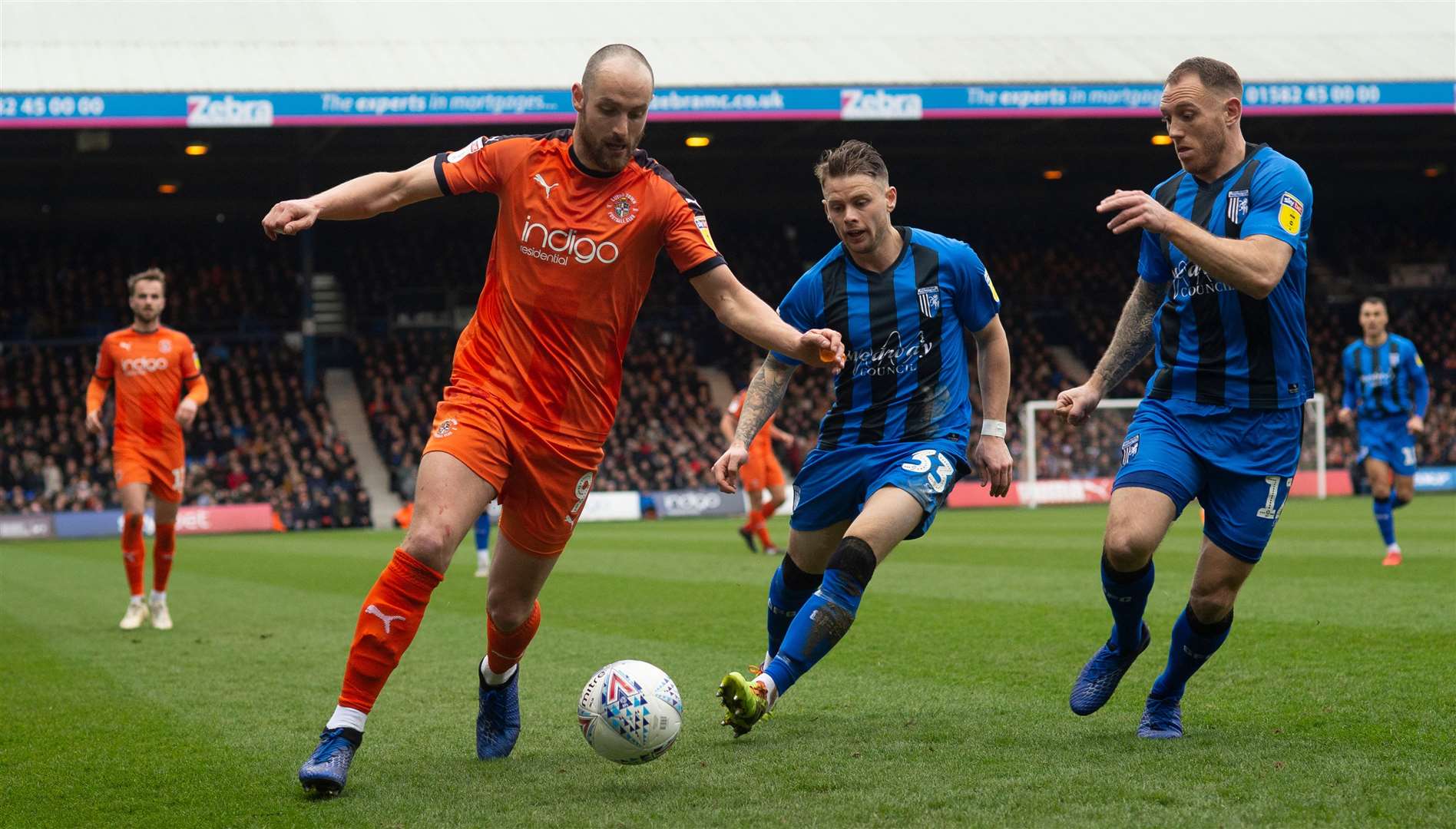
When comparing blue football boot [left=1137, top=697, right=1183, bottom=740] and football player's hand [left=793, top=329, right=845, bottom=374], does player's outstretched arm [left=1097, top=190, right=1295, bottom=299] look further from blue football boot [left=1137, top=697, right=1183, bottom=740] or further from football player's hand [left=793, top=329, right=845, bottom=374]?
blue football boot [left=1137, top=697, right=1183, bottom=740]

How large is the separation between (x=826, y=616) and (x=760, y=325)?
1111 mm

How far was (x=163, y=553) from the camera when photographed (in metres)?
10.6

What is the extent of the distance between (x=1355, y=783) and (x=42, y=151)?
111 feet

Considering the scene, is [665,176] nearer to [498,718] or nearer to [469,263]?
[498,718]

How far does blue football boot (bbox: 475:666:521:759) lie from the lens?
529 cm

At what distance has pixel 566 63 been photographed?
94.7 ft

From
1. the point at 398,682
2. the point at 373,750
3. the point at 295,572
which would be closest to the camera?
the point at 373,750

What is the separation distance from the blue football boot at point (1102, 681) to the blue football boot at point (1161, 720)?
18cm

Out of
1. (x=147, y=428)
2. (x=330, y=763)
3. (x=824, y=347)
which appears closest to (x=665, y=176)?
(x=824, y=347)

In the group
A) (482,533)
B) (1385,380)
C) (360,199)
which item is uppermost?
(360,199)

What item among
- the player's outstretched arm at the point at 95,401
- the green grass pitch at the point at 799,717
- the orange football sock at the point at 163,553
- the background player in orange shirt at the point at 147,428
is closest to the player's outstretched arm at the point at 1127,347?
the green grass pitch at the point at 799,717

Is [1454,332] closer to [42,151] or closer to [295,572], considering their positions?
[295,572]

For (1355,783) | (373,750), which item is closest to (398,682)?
(373,750)

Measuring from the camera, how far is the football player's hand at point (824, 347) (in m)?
4.52
